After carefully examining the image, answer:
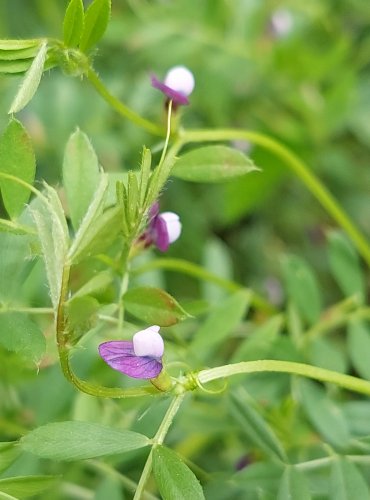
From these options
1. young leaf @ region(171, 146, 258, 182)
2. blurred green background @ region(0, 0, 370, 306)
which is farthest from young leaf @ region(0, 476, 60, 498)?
blurred green background @ region(0, 0, 370, 306)

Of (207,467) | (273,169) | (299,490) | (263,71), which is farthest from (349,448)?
(263,71)

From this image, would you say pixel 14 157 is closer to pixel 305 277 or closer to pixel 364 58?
pixel 305 277

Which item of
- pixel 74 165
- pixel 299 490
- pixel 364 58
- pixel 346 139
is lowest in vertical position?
pixel 299 490

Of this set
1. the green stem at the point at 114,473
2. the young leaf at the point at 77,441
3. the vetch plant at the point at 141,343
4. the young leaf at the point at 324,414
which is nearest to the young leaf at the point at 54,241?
the vetch plant at the point at 141,343

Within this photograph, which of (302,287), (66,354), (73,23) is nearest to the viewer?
(66,354)

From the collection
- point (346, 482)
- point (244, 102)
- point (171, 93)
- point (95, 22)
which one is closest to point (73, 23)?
point (95, 22)

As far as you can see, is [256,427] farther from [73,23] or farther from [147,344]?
[73,23]
